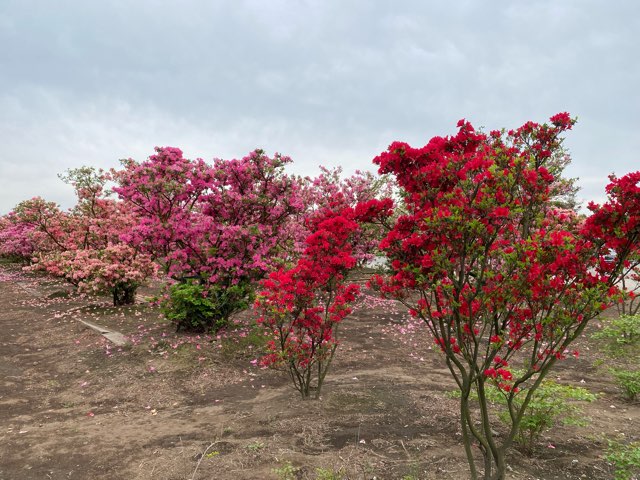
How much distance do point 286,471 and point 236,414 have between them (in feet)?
7.44

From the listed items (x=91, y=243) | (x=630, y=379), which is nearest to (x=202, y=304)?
(x=630, y=379)

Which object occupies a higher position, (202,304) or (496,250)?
(496,250)

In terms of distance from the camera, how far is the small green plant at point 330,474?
4223 millimetres

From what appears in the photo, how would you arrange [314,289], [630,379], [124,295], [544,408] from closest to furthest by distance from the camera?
[544,408], [630,379], [314,289], [124,295]

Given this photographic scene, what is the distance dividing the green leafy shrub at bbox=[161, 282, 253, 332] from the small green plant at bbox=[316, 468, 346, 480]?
20.1ft

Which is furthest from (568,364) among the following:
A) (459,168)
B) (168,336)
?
(168,336)

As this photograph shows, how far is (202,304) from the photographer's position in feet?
33.5

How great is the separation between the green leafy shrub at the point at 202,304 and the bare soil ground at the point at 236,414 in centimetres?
55

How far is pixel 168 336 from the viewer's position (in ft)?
34.5

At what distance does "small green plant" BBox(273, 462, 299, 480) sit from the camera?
4.24 meters

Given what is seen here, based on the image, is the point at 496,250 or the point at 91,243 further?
the point at 91,243

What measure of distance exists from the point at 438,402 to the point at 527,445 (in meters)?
1.65

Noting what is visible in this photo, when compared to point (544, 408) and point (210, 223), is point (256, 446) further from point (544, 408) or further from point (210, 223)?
point (210, 223)

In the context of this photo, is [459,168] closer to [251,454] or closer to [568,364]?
[251,454]
